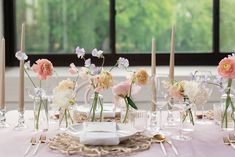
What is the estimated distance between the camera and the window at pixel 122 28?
339 centimetres

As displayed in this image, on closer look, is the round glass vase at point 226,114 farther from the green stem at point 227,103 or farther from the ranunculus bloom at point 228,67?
the ranunculus bloom at point 228,67

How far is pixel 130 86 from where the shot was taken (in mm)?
1716

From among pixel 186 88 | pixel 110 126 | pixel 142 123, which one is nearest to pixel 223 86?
pixel 186 88

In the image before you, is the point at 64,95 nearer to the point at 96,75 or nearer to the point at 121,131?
the point at 96,75

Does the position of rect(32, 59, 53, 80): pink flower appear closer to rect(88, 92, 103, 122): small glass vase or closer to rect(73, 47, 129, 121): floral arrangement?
rect(73, 47, 129, 121): floral arrangement

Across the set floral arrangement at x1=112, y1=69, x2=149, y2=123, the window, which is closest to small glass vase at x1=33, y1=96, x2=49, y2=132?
floral arrangement at x1=112, y1=69, x2=149, y2=123

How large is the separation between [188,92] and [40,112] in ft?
1.96

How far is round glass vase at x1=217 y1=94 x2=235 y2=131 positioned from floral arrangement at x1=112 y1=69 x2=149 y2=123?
1.11ft

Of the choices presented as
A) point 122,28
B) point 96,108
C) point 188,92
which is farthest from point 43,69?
point 122,28

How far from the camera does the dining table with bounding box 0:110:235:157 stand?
4.96 ft

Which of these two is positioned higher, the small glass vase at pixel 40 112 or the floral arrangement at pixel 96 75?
the floral arrangement at pixel 96 75

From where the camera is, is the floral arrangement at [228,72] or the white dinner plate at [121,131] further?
the floral arrangement at [228,72]

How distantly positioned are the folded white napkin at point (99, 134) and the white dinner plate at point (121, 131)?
2 cm

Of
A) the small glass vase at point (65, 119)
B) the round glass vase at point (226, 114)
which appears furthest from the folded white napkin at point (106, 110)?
the round glass vase at point (226, 114)
